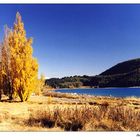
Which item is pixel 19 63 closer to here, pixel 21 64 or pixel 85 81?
pixel 21 64

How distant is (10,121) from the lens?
937 centimetres

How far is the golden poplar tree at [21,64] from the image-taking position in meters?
16.6

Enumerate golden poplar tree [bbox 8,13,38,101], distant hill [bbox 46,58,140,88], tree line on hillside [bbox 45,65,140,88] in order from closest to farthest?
tree line on hillside [bbox 45,65,140,88], distant hill [bbox 46,58,140,88], golden poplar tree [bbox 8,13,38,101]

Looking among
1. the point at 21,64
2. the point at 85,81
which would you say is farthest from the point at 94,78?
the point at 21,64

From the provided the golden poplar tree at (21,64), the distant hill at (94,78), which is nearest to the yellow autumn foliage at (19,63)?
the golden poplar tree at (21,64)

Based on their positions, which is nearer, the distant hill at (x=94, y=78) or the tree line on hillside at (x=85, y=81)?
the tree line on hillside at (x=85, y=81)

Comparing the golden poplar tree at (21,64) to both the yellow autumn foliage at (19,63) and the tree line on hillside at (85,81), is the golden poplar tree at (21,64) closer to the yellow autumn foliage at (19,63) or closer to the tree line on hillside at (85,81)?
the yellow autumn foliage at (19,63)

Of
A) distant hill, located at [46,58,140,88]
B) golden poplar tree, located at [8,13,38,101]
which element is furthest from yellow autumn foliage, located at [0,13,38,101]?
distant hill, located at [46,58,140,88]

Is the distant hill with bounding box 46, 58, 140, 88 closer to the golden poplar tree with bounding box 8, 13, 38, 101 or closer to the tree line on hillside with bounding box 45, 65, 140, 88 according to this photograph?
the tree line on hillside with bounding box 45, 65, 140, 88

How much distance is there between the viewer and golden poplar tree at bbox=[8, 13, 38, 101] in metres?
16.6

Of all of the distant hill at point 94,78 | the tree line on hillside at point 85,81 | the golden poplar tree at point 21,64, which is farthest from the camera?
the golden poplar tree at point 21,64
